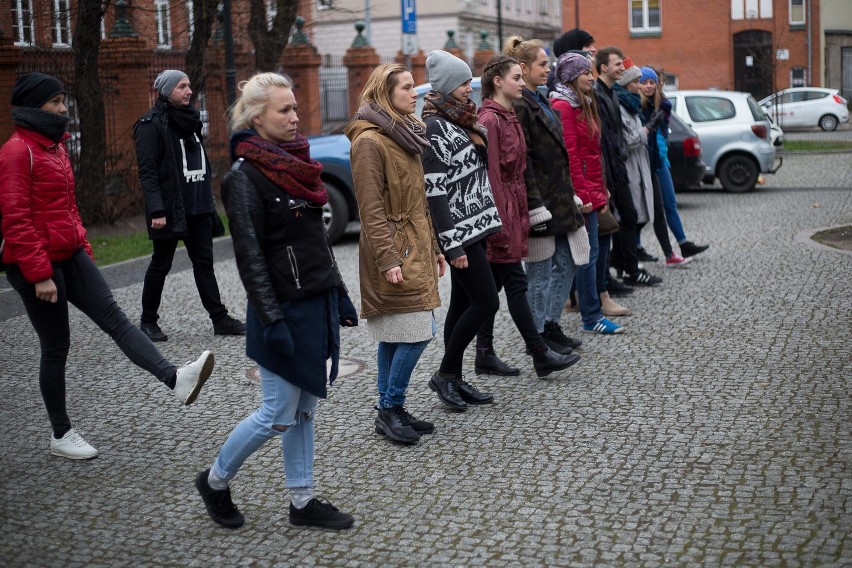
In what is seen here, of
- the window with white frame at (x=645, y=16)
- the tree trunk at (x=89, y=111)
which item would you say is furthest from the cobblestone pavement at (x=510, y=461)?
the window with white frame at (x=645, y=16)

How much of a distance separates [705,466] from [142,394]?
3.51 metres

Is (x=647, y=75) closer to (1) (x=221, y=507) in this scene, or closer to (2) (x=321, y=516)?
(2) (x=321, y=516)

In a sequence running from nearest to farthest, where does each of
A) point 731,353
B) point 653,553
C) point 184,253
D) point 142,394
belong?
point 653,553
point 142,394
point 731,353
point 184,253

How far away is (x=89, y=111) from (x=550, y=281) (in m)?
10.5

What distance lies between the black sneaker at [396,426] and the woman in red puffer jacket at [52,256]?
102 centimetres

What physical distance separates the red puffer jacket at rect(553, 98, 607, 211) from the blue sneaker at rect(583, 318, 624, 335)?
84 cm

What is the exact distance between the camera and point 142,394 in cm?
716

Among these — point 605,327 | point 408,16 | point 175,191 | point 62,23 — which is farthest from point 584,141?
point 408,16

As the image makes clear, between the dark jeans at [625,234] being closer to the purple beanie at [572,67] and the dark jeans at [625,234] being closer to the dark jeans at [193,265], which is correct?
the purple beanie at [572,67]

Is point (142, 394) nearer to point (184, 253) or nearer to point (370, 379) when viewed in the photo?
point (370, 379)

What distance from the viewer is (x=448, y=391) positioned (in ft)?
21.6

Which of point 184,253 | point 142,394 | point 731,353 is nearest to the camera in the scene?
point 142,394

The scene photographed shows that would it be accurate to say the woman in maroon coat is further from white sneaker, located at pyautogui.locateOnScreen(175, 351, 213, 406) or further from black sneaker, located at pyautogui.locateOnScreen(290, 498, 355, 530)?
black sneaker, located at pyautogui.locateOnScreen(290, 498, 355, 530)

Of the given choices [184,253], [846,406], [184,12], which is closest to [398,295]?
[846,406]
